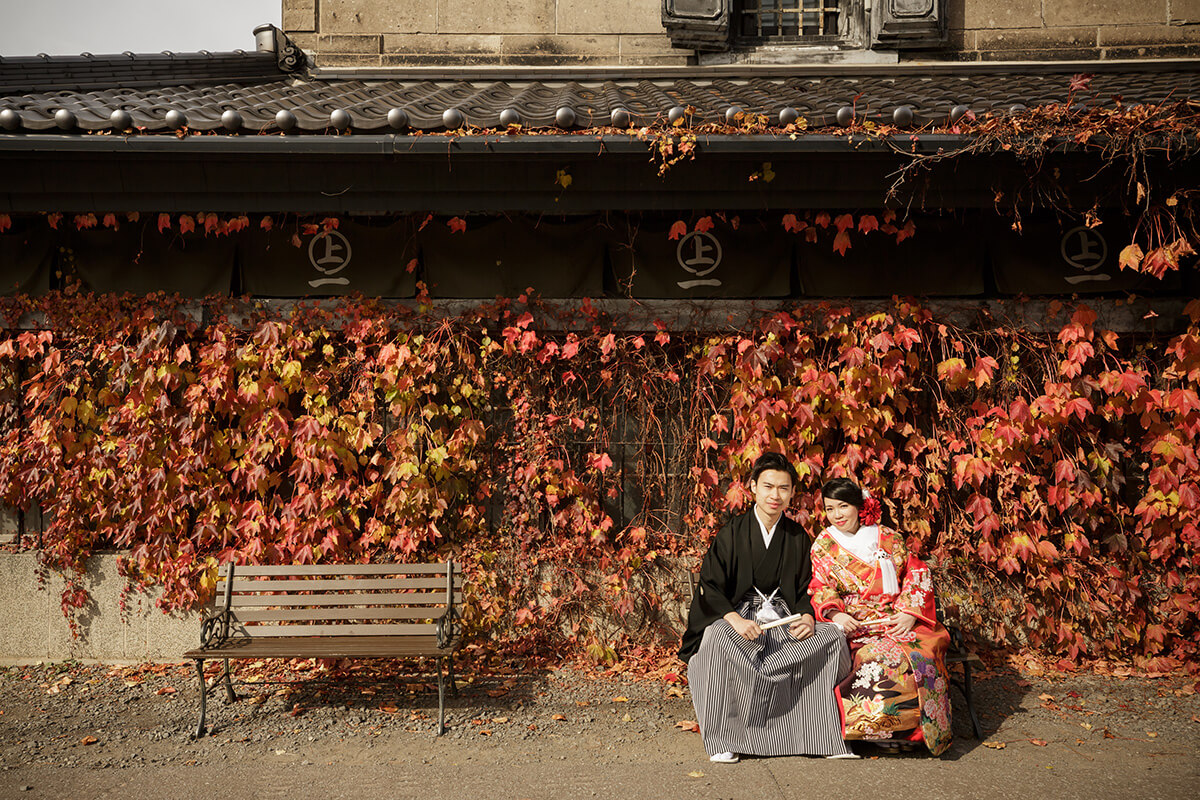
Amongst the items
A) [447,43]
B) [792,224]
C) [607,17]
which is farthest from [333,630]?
[607,17]

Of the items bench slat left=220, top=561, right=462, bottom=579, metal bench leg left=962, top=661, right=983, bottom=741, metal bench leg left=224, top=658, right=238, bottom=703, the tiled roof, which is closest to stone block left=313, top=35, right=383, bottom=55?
the tiled roof

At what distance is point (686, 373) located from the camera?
584 centimetres

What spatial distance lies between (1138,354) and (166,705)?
24.0 feet

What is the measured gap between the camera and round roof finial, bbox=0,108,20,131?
15.3 ft

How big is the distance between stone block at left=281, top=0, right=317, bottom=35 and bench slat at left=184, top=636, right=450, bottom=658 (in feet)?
20.3

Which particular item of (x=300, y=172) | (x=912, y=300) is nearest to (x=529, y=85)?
(x=300, y=172)

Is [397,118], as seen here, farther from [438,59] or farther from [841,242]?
[438,59]

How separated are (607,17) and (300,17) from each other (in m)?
3.17

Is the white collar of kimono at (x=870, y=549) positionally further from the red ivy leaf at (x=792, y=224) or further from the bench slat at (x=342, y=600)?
the bench slat at (x=342, y=600)

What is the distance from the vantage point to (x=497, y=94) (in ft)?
20.5

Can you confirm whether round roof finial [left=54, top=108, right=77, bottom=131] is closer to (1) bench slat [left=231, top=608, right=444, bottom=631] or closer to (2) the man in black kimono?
(1) bench slat [left=231, top=608, right=444, bottom=631]

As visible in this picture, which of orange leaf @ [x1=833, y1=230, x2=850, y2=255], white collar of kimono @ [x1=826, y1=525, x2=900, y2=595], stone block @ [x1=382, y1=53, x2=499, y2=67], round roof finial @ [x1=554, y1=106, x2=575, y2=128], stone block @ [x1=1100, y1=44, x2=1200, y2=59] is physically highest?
stone block @ [x1=382, y1=53, x2=499, y2=67]

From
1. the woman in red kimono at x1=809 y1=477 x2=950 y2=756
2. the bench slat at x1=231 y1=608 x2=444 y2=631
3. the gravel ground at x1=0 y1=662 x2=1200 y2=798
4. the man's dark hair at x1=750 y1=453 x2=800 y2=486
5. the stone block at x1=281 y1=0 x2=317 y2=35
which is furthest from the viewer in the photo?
the stone block at x1=281 y1=0 x2=317 y2=35

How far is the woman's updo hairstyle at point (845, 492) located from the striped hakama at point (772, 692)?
73 centimetres
